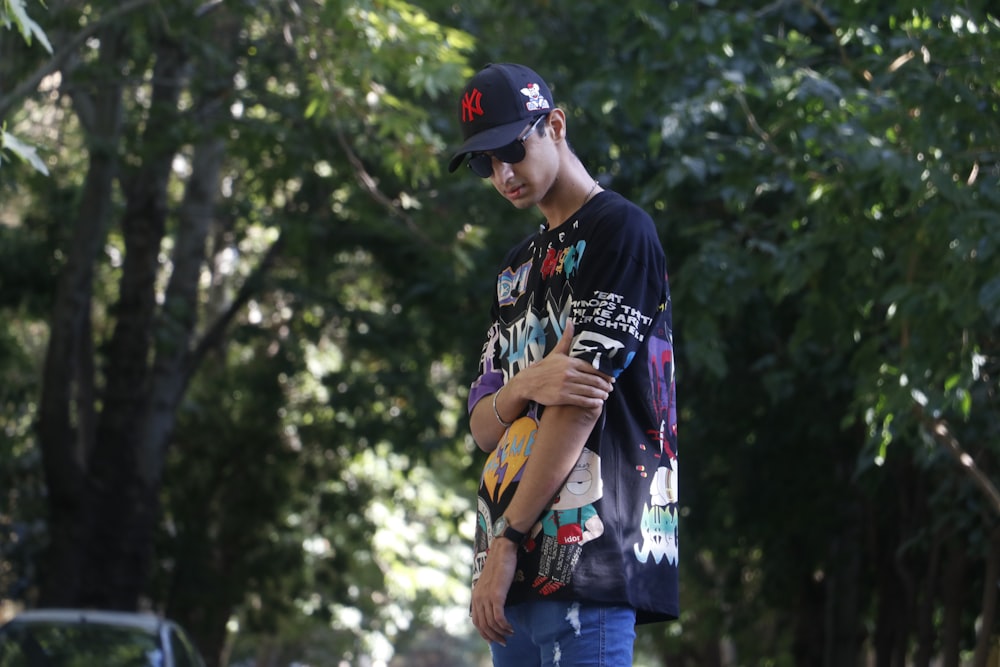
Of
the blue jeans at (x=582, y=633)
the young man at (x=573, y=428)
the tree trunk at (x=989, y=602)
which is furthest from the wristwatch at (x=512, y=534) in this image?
the tree trunk at (x=989, y=602)

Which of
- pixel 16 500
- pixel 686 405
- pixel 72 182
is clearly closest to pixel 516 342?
pixel 686 405

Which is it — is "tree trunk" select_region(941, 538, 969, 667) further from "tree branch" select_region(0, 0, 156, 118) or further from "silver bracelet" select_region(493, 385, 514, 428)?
"silver bracelet" select_region(493, 385, 514, 428)

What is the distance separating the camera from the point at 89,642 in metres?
8.00

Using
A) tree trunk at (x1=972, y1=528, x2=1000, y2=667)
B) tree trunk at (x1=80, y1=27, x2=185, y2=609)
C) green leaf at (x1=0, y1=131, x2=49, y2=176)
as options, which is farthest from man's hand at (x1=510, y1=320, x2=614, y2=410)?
tree trunk at (x1=80, y1=27, x2=185, y2=609)

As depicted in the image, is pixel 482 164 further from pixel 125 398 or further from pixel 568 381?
pixel 125 398

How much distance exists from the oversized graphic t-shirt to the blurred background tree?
9.73 ft

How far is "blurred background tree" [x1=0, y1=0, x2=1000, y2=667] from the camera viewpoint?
22.9ft

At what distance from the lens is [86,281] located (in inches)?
475

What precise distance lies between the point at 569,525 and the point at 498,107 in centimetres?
79

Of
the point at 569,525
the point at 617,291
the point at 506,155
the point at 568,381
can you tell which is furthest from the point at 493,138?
the point at 569,525

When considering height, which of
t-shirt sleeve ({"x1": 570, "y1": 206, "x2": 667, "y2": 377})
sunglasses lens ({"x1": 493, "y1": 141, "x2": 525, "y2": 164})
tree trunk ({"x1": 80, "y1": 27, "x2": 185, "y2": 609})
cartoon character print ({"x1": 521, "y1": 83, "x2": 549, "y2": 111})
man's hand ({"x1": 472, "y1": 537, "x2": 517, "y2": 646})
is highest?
tree trunk ({"x1": 80, "y1": 27, "x2": 185, "y2": 609})

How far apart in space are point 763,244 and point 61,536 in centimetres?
756

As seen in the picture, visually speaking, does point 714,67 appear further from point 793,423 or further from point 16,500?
point 16,500

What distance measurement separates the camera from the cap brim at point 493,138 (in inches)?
103
